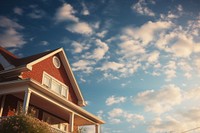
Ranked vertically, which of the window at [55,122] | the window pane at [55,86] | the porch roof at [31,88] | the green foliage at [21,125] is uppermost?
the window pane at [55,86]

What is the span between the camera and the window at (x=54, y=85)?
2209cm

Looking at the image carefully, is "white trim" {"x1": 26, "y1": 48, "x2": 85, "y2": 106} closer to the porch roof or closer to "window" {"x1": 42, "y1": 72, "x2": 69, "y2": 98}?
"window" {"x1": 42, "y1": 72, "x2": 69, "y2": 98}

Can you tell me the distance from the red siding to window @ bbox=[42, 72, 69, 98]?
0.40 metres

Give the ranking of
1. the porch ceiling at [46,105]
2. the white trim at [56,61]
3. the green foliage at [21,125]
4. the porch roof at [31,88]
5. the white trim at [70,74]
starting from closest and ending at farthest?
1. the green foliage at [21,125]
2. the porch roof at [31,88]
3. the porch ceiling at [46,105]
4. the white trim at [56,61]
5. the white trim at [70,74]

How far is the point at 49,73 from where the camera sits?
22.7 metres

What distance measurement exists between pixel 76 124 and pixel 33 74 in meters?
8.17

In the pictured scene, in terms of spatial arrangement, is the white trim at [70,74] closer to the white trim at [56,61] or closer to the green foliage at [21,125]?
the white trim at [56,61]

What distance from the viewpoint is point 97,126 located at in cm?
2461

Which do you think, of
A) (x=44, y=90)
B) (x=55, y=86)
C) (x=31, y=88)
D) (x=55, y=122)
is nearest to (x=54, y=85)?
(x=55, y=86)

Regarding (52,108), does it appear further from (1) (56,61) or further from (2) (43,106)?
(1) (56,61)

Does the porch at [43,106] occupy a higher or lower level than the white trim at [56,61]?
lower

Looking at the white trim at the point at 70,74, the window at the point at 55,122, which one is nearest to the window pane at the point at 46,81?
the white trim at the point at 70,74

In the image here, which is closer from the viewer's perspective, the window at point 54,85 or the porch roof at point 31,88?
the porch roof at point 31,88

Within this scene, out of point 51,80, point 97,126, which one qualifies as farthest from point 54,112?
point 97,126
